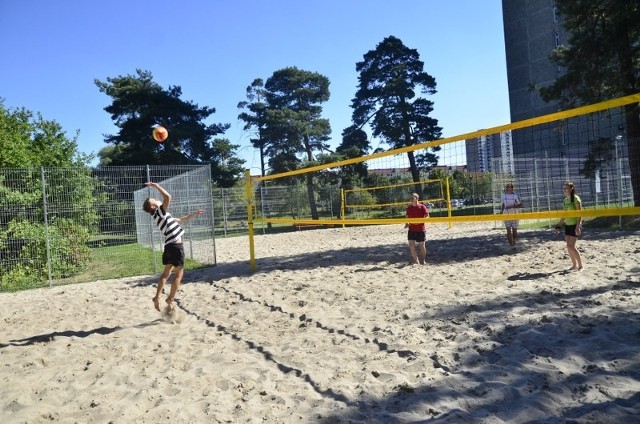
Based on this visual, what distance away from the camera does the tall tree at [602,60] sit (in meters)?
12.3

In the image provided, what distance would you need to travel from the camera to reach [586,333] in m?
4.07

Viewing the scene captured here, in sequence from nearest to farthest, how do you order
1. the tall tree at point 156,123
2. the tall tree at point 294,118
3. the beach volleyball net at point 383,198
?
the beach volleyball net at point 383,198
the tall tree at point 156,123
the tall tree at point 294,118

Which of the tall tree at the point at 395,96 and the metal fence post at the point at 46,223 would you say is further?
the tall tree at the point at 395,96

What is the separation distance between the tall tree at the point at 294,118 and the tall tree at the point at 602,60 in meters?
19.8

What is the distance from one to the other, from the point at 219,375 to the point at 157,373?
0.56 meters

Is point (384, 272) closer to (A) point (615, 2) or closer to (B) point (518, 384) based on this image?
(B) point (518, 384)

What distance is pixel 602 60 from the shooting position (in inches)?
494

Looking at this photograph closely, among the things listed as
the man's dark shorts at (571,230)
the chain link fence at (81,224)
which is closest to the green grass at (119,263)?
the chain link fence at (81,224)

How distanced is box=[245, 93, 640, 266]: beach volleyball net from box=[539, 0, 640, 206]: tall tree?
0.12 m

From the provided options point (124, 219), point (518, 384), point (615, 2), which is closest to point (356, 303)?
point (518, 384)

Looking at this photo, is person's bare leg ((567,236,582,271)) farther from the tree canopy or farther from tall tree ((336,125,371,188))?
tall tree ((336,125,371,188))

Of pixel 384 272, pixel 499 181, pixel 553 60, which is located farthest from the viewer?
pixel 499 181

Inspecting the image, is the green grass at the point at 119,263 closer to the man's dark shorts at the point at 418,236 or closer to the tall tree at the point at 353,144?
the man's dark shorts at the point at 418,236

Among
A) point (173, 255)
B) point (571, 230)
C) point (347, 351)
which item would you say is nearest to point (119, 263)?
point (173, 255)
